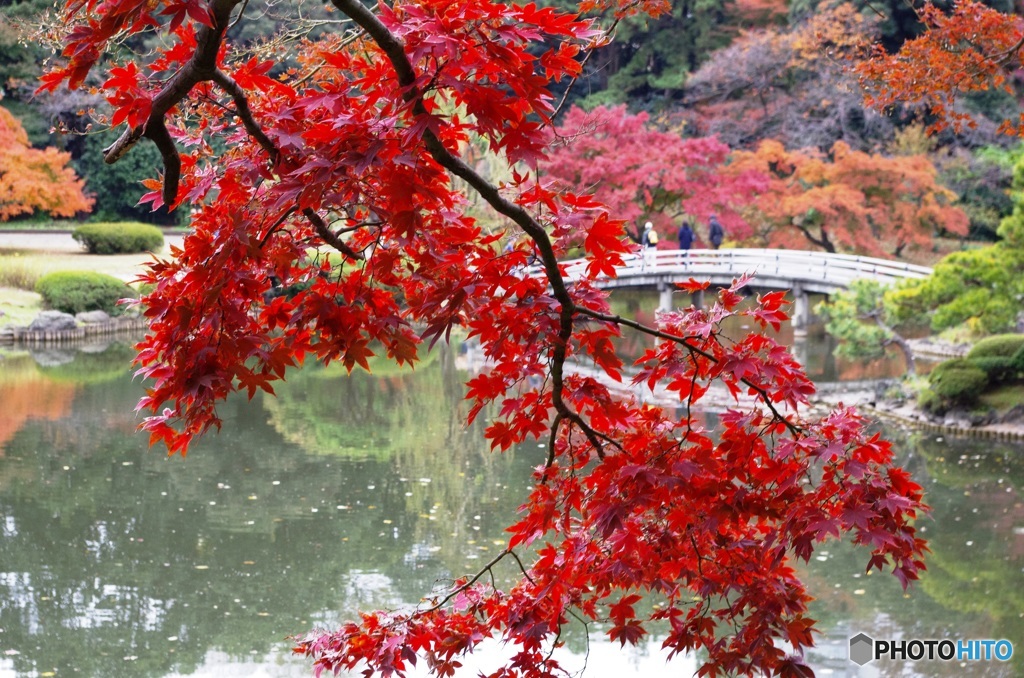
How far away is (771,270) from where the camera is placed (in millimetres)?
14711

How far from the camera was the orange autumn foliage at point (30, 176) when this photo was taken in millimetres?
16250

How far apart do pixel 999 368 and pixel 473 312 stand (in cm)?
815

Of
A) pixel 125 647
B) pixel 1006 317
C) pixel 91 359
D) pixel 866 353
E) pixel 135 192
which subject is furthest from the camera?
pixel 135 192

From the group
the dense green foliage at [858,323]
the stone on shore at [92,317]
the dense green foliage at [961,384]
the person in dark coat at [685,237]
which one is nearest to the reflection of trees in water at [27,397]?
the stone on shore at [92,317]

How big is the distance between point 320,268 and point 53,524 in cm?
459

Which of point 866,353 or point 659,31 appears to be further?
point 659,31

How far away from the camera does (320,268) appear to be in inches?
80.7

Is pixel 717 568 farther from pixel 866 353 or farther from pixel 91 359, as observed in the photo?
pixel 91 359

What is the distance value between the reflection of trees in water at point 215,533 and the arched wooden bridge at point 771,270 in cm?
663

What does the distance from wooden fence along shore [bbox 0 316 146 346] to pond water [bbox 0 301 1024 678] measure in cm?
389

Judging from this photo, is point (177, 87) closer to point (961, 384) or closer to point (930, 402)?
point (961, 384)

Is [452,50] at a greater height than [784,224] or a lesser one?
lesser

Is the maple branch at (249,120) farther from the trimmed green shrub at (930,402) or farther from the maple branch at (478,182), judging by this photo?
the trimmed green shrub at (930,402)

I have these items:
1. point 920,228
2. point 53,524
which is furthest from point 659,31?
point 53,524
